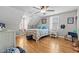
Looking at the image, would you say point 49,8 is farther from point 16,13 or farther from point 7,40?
point 7,40

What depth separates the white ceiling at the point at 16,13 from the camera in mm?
1834

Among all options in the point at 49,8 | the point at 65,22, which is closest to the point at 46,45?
the point at 65,22

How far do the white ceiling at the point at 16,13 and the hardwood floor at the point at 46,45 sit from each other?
0.97ft

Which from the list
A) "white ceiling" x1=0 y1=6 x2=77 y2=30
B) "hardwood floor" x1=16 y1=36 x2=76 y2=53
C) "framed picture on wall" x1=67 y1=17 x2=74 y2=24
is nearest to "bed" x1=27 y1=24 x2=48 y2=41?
"hardwood floor" x1=16 y1=36 x2=76 y2=53

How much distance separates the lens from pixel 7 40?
192 centimetres

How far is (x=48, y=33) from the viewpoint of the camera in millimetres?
1918

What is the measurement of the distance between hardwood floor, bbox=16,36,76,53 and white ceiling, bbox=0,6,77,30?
11.6 inches

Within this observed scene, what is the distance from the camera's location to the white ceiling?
1.83 metres

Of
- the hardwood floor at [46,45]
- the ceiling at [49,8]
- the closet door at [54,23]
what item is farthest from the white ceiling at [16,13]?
the hardwood floor at [46,45]

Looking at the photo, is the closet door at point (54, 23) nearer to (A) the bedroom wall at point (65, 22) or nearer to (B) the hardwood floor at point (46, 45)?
(A) the bedroom wall at point (65, 22)

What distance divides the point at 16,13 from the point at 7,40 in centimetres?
53

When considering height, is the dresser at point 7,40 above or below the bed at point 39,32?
below
